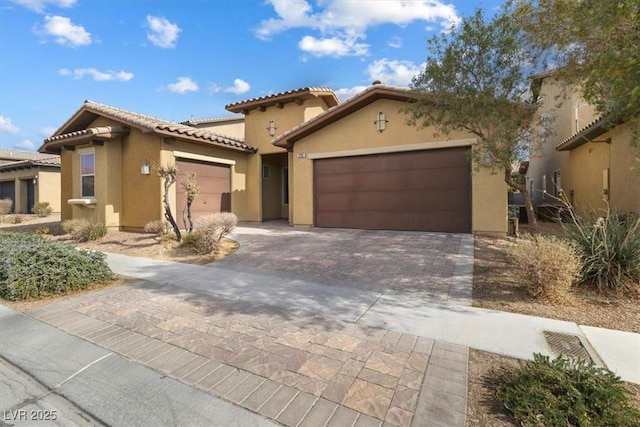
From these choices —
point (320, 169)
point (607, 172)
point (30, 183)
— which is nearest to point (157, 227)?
point (320, 169)

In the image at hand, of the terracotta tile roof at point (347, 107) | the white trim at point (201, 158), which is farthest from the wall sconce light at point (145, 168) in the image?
the terracotta tile roof at point (347, 107)

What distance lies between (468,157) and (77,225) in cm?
1352

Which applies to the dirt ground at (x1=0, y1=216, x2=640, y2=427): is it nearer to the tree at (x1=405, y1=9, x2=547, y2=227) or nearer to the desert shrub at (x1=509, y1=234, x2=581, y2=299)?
the desert shrub at (x1=509, y1=234, x2=581, y2=299)

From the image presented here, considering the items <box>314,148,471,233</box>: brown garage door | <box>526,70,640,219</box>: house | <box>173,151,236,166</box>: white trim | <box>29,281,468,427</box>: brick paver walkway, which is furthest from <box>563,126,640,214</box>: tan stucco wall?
<box>173,151,236,166</box>: white trim

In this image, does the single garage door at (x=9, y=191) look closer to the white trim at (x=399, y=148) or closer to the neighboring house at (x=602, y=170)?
the white trim at (x=399, y=148)

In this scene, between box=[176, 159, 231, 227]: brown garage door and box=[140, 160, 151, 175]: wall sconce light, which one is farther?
box=[176, 159, 231, 227]: brown garage door

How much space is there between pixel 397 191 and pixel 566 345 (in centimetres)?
809

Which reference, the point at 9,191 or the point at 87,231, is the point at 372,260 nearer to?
the point at 87,231

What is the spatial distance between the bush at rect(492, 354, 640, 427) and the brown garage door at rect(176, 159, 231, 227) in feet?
37.7

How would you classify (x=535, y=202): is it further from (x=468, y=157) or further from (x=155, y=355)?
(x=155, y=355)

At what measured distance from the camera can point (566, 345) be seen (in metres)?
3.44

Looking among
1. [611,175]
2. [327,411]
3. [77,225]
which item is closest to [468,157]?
[611,175]

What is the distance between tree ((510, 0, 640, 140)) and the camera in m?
4.27

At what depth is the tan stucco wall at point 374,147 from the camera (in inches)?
381
